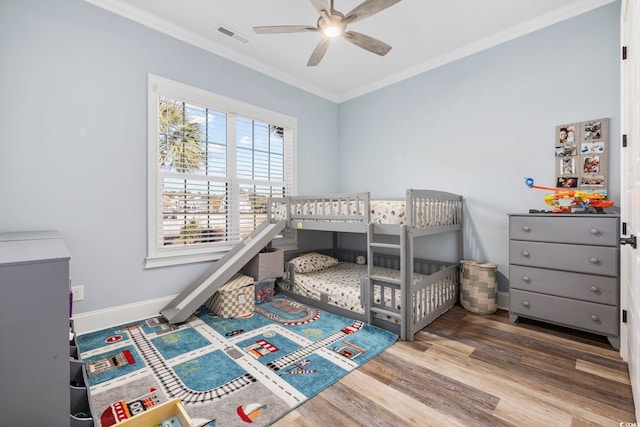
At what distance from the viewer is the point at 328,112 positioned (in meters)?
4.60

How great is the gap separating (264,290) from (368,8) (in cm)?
280

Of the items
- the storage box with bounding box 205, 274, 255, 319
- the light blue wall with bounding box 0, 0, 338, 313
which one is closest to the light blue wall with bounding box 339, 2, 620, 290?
the storage box with bounding box 205, 274, 255, 319

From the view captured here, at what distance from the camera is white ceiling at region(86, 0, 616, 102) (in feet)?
8.57

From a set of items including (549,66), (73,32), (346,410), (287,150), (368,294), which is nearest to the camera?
(346,410)

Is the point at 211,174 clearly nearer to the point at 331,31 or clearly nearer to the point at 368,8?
the point at 331,31

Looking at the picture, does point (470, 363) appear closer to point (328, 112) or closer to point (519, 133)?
point (519, 133)

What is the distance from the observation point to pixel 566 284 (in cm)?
238

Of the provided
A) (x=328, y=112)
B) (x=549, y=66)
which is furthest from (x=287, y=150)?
(x=549, y=66)

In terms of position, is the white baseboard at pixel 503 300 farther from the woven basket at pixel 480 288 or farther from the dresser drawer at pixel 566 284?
the dresser drawer at pixel 566 284

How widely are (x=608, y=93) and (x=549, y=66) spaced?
0.55m

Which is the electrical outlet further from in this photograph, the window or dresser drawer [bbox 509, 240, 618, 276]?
dresser drawer [bbox 509, 240, 618, 276]

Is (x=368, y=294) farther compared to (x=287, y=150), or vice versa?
(x=287, y=150)

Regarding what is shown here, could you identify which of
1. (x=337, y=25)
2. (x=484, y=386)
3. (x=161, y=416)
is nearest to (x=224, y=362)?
(x=161, y=416)

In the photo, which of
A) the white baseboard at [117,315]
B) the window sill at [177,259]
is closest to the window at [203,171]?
the window sill at [177,259]
